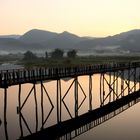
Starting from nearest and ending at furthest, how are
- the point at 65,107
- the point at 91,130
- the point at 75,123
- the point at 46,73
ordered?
the point at 91,130 < the point at 75,123 < the point at 65,107 < the point at 46,73

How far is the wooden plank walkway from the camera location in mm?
32781

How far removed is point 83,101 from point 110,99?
4.55 m

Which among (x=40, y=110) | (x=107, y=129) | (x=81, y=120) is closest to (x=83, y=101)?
(x=40, y=110)

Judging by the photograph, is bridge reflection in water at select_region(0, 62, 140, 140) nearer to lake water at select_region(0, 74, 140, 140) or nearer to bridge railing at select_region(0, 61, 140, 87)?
bridge railing at select_region(0, 61, 140, 87)

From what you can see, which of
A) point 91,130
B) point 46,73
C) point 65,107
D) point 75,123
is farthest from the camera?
point 46,73

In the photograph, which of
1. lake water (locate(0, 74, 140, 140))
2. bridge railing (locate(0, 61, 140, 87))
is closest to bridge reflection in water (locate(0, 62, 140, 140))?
bridge railing (locate(0, 61, 140, 87))

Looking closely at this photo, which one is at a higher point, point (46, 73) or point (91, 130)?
point (46, 73)

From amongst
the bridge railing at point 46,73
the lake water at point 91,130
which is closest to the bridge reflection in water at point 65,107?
the bridge railing at point 46,73

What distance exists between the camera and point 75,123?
123ft

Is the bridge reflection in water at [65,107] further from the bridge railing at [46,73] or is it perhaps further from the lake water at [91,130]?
the lake water at [91,130]

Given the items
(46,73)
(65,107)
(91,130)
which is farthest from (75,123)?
(46,73)

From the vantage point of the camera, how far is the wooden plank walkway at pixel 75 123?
108 feet

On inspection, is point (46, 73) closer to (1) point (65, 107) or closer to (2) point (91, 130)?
(1) point (65, 107)

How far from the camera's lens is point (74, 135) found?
3259cm
